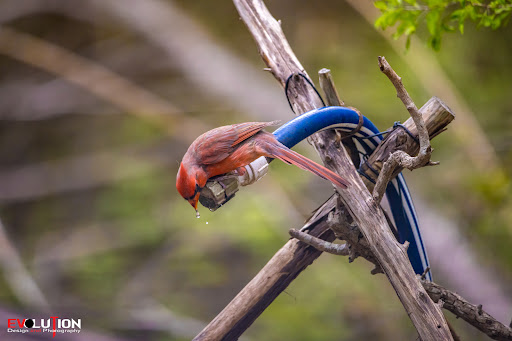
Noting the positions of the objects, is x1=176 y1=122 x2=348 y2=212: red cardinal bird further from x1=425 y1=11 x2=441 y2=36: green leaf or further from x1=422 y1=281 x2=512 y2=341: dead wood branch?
x1=425 y1=11 x2=441 y2=36: green leaf

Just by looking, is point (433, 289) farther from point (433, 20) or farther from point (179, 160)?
point (179, 160)

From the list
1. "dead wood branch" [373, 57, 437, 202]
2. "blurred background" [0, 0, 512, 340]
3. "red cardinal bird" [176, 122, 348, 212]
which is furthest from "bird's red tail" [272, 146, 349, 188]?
"blurred background" [0, 0, 512, 340]

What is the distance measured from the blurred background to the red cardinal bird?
5.86ft

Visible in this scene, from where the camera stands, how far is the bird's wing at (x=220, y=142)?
38.4 inches

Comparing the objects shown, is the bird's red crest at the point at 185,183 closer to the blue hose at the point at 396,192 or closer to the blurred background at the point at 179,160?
the blue hose at the point at 396,192

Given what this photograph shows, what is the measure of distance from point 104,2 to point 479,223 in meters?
3.12

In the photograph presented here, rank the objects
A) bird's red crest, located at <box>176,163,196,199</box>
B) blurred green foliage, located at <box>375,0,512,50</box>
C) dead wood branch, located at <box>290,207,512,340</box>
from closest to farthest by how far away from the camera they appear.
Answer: bird's red crest, located at <box>176,163,196,199</box>, dead wood branch, located at <box>290,207,512,340</box>, blurred green foliage, located at <box>375,0,512,50</box>

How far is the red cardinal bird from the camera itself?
0.95 meters

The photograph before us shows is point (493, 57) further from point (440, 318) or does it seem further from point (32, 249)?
point (32, 249)

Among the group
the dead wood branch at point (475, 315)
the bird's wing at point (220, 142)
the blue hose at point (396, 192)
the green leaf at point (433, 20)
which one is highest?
the green leaf at point (433, 20)

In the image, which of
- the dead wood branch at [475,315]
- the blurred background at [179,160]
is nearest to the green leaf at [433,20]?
the dead wood branch at [475,315]

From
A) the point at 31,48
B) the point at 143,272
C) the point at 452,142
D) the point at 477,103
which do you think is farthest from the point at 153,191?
the point at 477,103

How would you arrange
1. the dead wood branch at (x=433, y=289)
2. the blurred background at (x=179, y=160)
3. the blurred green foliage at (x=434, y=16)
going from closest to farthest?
the dead wood branch at (x=433, y=289), the blurred green foliage at (x=434, y=16), the blurred background at (x=179, y=160)

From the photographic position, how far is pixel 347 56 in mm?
Answer: 3406
